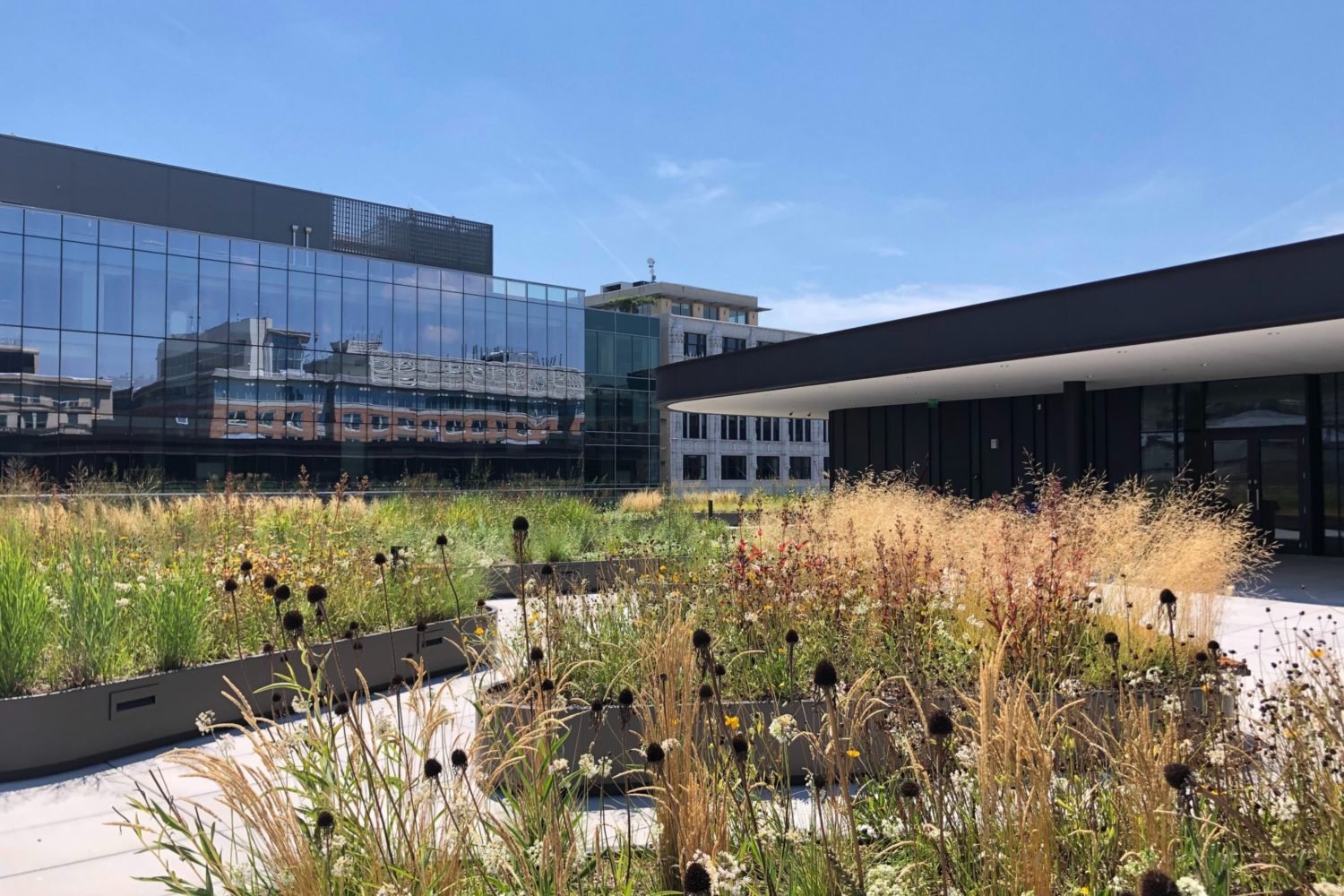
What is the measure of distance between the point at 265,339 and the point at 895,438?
2431 cm

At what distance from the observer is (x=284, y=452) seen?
1351 inches

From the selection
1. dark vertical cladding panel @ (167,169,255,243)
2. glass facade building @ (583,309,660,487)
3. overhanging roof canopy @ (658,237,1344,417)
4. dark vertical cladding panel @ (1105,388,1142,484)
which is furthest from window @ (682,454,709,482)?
A: dark vertical cladding panel @ (1105,388,1142,484)

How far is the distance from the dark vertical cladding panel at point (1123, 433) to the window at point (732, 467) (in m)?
36.3

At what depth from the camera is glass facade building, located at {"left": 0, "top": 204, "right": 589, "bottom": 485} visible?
2992cm

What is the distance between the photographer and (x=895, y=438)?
26750 millimetres

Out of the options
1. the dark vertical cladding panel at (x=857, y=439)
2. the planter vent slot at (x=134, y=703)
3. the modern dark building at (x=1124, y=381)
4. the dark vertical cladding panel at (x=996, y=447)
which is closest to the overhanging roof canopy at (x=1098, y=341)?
the modern dark building at (x=1124, y=381)

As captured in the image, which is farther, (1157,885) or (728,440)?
(728,440)

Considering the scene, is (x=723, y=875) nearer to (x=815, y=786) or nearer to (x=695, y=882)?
(x=695, y=882)

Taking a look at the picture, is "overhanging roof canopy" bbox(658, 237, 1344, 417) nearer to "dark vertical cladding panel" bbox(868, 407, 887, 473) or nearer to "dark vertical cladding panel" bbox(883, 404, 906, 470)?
"dark vertical cladding panel" bbox(883, 404, 906, 470)

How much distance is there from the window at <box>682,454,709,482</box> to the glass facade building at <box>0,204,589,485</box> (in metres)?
11.5

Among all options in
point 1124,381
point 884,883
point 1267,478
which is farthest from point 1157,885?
point 1124,381

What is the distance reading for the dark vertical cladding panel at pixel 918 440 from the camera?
25.4m

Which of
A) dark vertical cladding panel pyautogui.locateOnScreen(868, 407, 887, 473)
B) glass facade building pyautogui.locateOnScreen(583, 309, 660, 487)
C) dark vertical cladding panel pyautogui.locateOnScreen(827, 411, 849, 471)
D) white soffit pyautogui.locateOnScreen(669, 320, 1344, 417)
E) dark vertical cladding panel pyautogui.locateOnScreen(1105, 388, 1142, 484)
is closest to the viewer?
white soffit pyautogui.locateOnScreen(669, 320, 1344, 417)

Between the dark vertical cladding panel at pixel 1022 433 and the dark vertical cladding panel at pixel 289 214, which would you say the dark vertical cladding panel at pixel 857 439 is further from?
the dark vertical cladding panel at pixel 289 214
